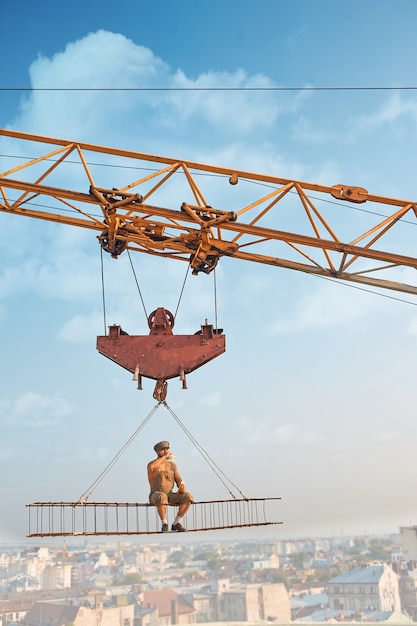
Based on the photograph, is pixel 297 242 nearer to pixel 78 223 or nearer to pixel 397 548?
pixel 78 223

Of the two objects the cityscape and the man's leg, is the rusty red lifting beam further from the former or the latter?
the cityscape

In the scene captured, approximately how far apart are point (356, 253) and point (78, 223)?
14.4 ft

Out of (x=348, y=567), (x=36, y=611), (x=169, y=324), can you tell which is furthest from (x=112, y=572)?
(x=169, y=324)

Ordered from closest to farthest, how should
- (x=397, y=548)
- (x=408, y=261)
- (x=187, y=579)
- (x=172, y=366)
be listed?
(x=172, y=366) → (x=408, y=261) → (x=187, y=579) → (x=397, y=548)

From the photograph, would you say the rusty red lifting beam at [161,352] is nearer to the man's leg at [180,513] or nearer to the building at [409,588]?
the man's leg at [180,513]

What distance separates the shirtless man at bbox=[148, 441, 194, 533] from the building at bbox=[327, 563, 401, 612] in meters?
61.8

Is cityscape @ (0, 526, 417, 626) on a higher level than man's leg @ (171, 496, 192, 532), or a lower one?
lower

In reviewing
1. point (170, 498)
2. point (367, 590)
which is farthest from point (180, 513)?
point (367, 590)

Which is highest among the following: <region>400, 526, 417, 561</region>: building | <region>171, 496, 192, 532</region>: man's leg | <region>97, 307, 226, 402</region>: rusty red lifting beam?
<region>97, 307, 226, 402</region>: rusty red lifting beam

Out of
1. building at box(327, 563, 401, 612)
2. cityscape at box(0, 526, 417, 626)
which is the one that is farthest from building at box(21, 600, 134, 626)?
building at box(327, 563, 401, 612)

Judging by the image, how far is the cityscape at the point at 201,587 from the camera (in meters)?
61.2

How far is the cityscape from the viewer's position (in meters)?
61.2

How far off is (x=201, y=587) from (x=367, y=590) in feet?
54.9

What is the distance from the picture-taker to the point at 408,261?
36.9 ft
